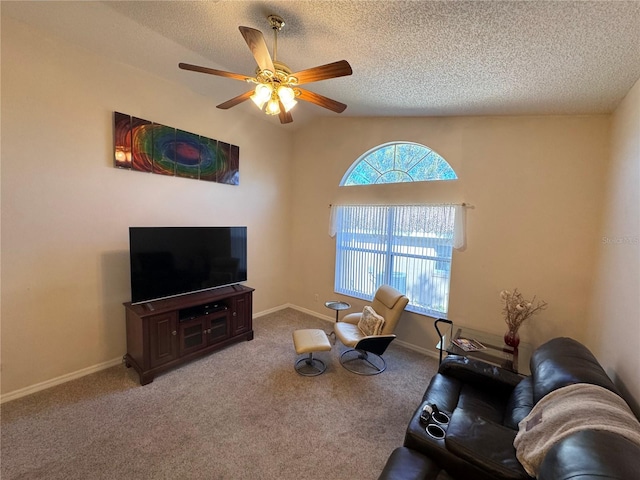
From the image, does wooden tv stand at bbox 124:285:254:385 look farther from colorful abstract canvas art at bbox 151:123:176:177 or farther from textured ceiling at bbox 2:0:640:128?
textured ceiling at bbox 2:0:640:128

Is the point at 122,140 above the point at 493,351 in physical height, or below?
above

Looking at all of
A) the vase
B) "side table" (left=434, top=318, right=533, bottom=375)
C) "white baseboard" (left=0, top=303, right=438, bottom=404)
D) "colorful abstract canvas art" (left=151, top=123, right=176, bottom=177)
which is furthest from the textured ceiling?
"white baseboard" (left=0, top=303, right=438, bottom=404)

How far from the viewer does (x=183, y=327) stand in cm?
301

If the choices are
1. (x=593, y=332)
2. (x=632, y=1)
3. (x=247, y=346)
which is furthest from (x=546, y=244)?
(x=247, y=346)

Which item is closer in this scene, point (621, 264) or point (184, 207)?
point (621, 264)

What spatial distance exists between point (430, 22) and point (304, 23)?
890 mm

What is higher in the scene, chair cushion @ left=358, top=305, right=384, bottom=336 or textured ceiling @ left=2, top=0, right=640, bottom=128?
textured ceiling @ left=2, top=0, right=640, bottom=128

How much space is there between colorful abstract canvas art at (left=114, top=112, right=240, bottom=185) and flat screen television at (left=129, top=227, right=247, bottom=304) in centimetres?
81

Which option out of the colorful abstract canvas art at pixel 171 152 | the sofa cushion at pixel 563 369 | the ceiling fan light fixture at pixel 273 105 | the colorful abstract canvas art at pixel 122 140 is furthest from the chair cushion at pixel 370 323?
the colorful abstract canvas art at pixel 122 140

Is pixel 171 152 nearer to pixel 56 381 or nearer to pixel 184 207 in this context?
pixel 184 207

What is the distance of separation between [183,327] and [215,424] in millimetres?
1173

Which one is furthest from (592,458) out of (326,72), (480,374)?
(326,72)

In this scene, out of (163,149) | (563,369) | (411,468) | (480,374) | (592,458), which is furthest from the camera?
(163,149)

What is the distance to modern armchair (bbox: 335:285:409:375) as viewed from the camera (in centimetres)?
288
